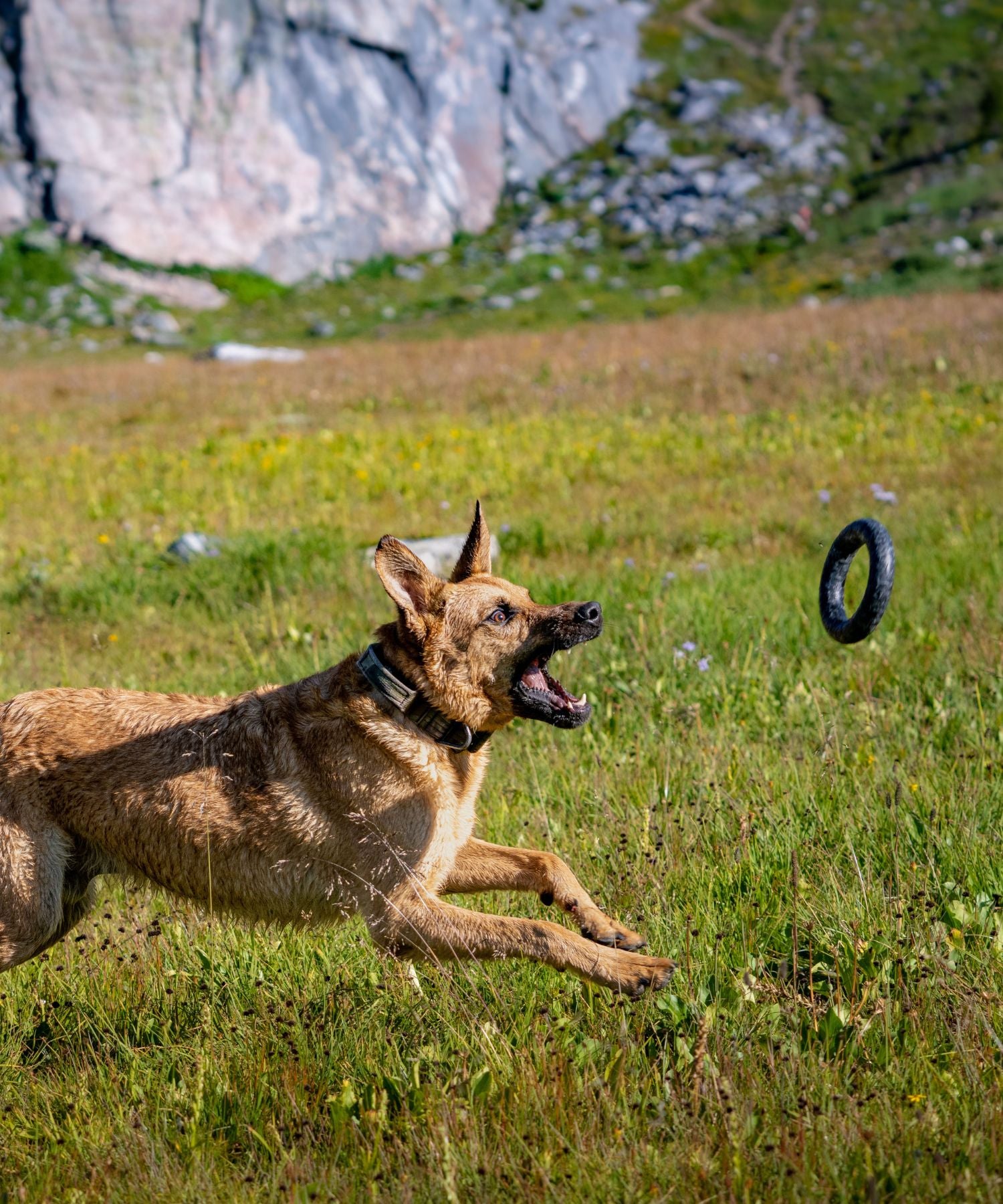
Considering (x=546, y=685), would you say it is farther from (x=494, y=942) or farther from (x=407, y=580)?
(x=494, y=942)

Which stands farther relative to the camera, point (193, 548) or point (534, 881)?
point (193, 548)

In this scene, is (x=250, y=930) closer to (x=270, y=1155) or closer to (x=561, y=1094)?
(x=270, y=1155)

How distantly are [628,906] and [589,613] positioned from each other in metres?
1.04

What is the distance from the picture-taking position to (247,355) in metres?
24.6

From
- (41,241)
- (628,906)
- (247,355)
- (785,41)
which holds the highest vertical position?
(785,41)

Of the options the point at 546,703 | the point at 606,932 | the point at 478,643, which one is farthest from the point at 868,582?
the point at 606,932

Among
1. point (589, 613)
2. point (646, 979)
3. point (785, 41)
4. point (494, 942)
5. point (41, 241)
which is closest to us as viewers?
point (646, 979)

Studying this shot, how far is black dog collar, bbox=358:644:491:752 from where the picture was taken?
12.3ft

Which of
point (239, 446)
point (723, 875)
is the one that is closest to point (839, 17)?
point (239, 446)

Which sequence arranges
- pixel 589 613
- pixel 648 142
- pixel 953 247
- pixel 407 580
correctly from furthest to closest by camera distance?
pixel 648 142, pixel 953 247, pixel 407 580, pixel 589 613

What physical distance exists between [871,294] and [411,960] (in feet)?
81.7

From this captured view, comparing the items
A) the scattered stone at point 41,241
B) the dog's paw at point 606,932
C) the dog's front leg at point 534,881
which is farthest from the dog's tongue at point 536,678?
the scattered stone at point 41,241

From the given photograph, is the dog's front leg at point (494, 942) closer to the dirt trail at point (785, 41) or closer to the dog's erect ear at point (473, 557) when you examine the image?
the dog's erect ear at point (473, 557)

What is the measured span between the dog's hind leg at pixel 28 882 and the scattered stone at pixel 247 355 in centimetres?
2053
